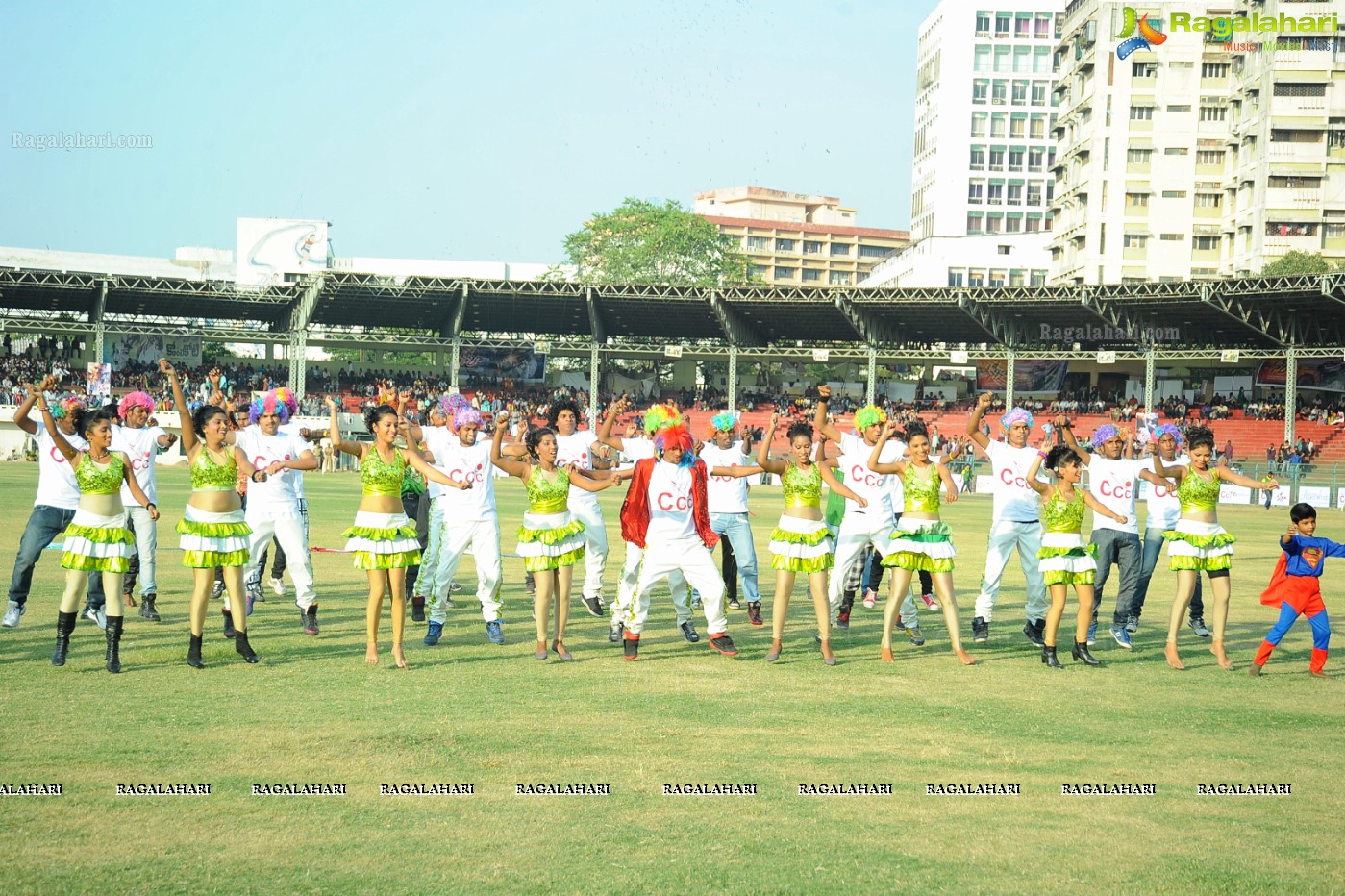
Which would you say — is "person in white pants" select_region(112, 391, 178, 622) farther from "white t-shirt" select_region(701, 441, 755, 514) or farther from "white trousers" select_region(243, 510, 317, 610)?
"white t-shirt" select_region(701, 441, 755, 514)

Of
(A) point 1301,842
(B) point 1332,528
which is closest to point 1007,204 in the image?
(B) point 1332,528

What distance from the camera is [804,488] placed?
1073cm

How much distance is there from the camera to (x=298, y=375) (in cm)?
5394

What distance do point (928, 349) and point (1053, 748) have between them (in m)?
50.6

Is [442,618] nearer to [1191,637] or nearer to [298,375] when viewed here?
[1191,637]

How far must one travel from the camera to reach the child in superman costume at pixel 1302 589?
34.1 ft

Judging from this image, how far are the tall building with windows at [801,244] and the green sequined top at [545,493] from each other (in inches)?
4757

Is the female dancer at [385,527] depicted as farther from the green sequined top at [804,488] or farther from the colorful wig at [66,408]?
the green sequined top at [804,488]

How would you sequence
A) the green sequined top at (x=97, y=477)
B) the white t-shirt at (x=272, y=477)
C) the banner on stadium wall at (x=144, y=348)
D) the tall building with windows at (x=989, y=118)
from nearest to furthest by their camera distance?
1. the green sequined top at (x=97, y=477)
2. the white t-shirt at (x=272, y=477)
3. the banner on stadium wall at (x=144, y=348)
4. the tall building with windows at (x=989, y=118)

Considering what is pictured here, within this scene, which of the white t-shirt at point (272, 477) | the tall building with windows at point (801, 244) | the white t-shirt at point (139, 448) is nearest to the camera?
the white t-shirt at point (272, 477)

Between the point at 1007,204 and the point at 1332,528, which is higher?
the point at 1007,204

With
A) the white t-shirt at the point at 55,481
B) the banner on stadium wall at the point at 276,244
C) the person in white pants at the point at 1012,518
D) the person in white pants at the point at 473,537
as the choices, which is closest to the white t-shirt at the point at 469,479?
the person in white pants at the point at 473,537

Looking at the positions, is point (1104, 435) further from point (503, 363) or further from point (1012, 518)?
point (503, 363)

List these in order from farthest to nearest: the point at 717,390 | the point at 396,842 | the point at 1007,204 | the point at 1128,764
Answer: the point at 1007,204 → the point at 717,390 → the point at 1128,764 → the point at 396,842
